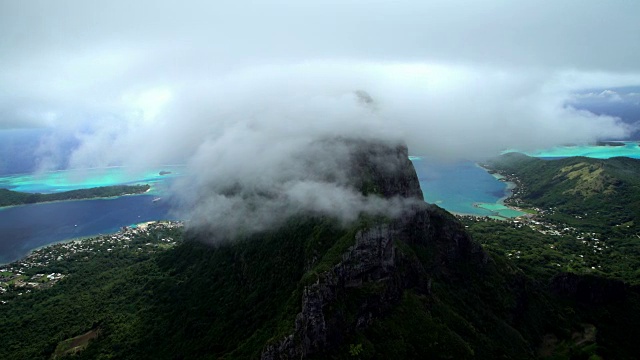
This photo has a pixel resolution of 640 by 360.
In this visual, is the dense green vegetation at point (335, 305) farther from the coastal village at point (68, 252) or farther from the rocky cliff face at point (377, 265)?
the coastal village at point (68, 252)

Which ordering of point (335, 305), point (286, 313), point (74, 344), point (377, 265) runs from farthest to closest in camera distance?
point (74, 344) → point (377, 265) → point (286, 313) → point (335, 305)

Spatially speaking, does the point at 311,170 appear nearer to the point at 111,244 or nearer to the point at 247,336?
the point at 247,336

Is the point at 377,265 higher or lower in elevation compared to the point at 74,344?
higher

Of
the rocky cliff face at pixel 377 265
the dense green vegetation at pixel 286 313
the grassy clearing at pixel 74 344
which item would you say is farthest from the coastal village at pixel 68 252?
the rocky cliff face at pixel 377 265

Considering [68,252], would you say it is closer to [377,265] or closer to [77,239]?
[77,239]

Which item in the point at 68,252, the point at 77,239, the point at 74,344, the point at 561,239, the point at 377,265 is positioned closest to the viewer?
the point at 377,265

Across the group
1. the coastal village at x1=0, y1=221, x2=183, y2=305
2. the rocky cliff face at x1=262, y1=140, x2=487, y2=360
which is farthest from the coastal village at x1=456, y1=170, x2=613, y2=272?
the coastal village at x1=0, y1=221, x2=183, y2=305

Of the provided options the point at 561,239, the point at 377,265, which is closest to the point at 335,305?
the point at 377,265

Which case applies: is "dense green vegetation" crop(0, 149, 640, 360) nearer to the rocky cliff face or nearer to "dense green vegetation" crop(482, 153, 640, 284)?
the rocky cliff face
